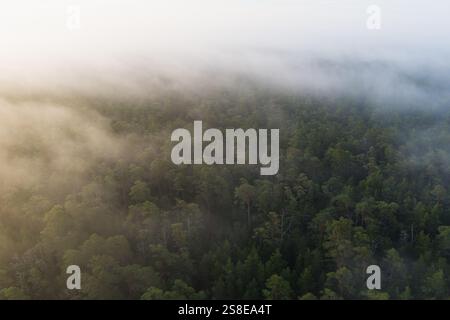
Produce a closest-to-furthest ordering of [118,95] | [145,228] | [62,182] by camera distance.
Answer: [145,228]
[62,182]
[118,95]

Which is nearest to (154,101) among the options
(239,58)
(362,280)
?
(362,280)

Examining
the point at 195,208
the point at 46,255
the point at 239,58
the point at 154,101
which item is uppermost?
the point at 239,58

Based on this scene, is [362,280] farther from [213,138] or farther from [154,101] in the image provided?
[154,101]

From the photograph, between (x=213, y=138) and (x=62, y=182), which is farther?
(x=213, y=138)

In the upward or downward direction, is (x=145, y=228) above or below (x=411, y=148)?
below

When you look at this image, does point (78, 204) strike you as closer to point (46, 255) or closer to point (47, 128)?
point (46, 255)

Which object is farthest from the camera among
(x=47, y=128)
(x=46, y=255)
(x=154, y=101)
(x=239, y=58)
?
(x=239, y=58)
